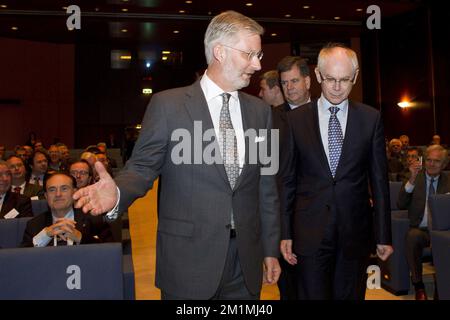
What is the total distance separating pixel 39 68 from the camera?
59.2 feet

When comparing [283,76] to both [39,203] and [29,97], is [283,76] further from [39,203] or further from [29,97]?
[29,97]

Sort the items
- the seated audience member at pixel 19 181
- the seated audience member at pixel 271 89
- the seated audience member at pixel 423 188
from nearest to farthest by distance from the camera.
Result: 1. the seated audience member at pixel 271 89
2. the seated audience member at pixel 423 188
3. the seated audience member at pixel 19 181

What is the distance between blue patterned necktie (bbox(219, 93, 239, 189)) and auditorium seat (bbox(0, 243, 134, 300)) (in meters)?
0.86

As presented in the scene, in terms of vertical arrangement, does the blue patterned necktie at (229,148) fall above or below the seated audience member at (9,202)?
above

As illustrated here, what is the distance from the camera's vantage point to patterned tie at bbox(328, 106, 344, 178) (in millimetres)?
2117

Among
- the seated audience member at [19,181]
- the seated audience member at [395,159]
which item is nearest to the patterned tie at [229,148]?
the seated audience member at [19,181]

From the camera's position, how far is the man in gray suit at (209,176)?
1.65 meters

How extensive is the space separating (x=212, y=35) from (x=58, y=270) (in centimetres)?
127

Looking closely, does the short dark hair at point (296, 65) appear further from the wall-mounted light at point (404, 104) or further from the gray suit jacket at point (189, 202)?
the wall-mounted light at point (404, 104)

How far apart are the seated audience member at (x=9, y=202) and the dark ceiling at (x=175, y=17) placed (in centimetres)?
914

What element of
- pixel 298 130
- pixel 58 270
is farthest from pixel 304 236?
pixel 58 270

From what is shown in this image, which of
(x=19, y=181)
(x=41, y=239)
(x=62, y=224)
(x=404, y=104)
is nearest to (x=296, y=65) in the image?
(x=62, y=224)

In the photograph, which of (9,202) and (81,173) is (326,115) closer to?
(81,173)

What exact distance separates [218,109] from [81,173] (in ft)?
10.7
